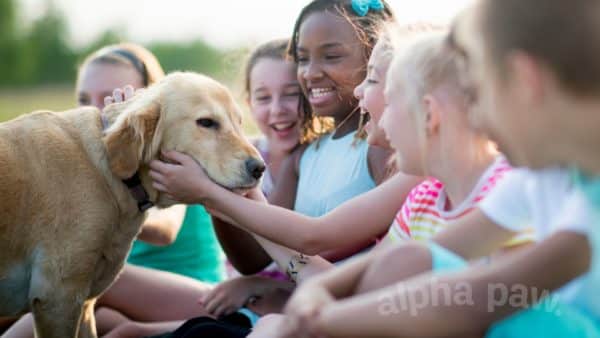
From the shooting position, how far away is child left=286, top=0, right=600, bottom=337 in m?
1.69

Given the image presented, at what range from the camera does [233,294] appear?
→ 355 centimetres

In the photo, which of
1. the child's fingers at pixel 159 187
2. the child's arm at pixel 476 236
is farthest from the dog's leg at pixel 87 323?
the child's arm at pixel 476 236

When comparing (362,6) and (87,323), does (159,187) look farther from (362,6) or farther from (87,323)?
(362,6)

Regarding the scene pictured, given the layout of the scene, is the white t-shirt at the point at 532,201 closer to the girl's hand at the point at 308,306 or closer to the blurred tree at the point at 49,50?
the girl's hand at the point at 308,306

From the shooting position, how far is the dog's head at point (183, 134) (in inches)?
125

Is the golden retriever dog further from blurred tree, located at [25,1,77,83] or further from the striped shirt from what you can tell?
blurred tree, located at [25,1,77,83]

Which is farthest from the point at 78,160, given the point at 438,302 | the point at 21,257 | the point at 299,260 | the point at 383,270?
the point at 438,302

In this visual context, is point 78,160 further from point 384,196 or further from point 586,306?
point 586,306

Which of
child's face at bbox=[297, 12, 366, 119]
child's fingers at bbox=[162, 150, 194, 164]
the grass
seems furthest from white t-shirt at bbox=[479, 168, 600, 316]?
the grass

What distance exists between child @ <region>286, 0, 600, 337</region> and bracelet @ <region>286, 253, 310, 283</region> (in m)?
1.29

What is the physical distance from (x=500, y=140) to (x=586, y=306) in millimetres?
455

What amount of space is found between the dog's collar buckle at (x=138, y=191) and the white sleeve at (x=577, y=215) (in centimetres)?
190

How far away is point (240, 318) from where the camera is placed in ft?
11.5

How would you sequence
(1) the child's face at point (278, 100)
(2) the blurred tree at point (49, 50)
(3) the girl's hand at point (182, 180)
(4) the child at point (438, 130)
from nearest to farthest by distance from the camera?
(4) the child at point (438, 130) → (3) the girl's hand at point (182, 180) → (1) the child's face at point (278, 100) → (2) the blurred tree at point (49, 50)
